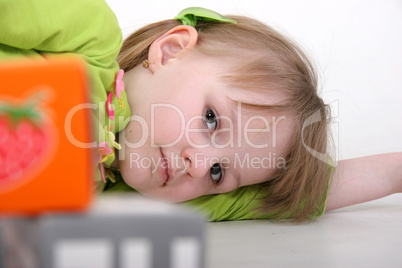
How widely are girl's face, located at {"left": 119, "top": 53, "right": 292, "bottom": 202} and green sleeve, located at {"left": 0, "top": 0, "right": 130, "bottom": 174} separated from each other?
0.16ft

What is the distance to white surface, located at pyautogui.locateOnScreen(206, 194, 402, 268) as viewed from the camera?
2.18ft

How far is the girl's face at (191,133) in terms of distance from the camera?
0.89 metres

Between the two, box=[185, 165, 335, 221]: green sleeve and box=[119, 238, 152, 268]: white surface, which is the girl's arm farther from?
box=[119, 238, 152, 268]: white surface

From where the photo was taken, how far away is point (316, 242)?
2.60 feet

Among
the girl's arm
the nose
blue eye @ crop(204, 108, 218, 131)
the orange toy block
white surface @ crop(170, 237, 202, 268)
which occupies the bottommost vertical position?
the girl's arm

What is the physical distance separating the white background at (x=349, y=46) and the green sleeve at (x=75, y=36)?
0.54 metres

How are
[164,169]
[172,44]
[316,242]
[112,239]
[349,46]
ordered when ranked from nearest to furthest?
[112,239] → [316,242] → [164,169] → [172,44] → [349,46]

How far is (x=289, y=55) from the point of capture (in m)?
1.08

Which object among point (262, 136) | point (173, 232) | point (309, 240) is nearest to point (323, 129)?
point (262, 136)

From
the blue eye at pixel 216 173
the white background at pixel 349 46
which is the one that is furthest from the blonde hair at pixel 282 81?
the white background at pixel 349 46

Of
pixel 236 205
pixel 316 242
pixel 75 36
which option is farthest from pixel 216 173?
pixel 75 36

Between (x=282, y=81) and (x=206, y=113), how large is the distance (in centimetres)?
18

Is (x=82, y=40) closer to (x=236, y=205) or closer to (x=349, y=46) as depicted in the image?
(x=236, y=205)

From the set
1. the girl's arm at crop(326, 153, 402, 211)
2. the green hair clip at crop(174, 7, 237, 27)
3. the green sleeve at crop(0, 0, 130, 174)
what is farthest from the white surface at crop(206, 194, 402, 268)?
the green hair clip at crop(174, 7, 237, 27)
